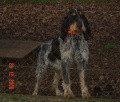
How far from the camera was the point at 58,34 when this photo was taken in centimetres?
760

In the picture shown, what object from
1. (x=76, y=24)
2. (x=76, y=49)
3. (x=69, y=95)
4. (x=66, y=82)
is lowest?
(x=69, y=95)

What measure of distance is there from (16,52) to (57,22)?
123 inches

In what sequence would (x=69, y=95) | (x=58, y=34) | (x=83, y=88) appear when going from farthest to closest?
(x=58, y=34)
(x=83, y=88)
(x=69, y=95)

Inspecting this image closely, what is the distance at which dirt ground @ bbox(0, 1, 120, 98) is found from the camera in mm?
4980

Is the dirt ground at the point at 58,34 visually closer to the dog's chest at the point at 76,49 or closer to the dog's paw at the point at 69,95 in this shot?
the dog's chest at the point at 76,49

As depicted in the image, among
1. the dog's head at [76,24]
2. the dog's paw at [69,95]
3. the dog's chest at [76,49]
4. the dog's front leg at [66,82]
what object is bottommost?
the dog's paw at [69,95]

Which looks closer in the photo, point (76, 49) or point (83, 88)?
point (83, 88)

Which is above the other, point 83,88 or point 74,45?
point 74,45

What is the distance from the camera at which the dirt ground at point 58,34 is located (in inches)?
196

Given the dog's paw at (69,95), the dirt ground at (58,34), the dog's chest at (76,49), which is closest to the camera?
the dog's paw at (69,95)

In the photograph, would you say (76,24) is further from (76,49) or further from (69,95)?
(69,95)

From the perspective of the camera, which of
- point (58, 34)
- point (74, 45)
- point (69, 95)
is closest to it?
point (69, 95)

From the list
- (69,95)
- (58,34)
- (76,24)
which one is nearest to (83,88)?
(69,95)

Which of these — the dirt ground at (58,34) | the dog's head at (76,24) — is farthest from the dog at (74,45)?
the dirt ground at (58,34)
